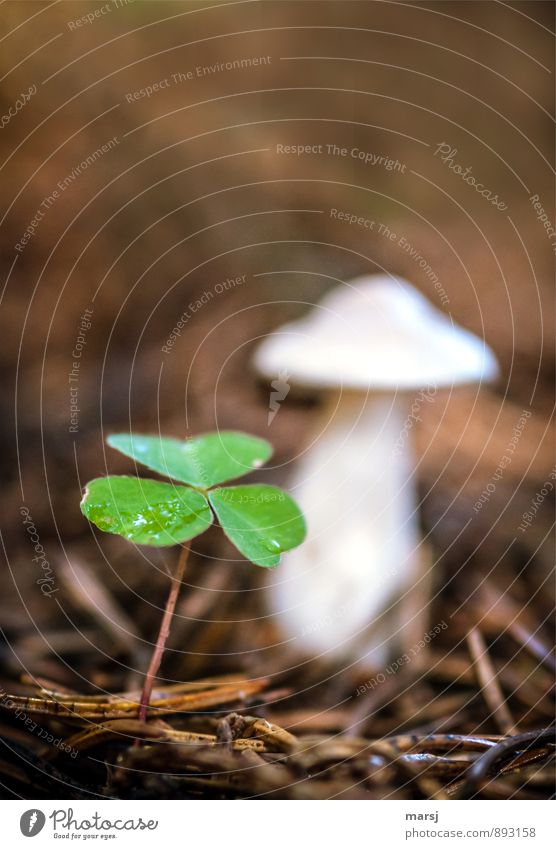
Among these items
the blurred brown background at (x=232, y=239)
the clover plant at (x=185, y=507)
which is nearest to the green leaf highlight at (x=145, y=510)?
the clover plant at (x=185, y=507)

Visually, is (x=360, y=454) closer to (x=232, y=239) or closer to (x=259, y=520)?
(x=259, y=520)

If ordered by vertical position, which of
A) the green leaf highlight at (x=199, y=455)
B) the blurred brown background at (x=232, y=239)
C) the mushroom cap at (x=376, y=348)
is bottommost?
the green leaf highlight at (x=199, y=455)

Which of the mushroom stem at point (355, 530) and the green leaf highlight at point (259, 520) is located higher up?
the mushroom stem at point (355, 530)

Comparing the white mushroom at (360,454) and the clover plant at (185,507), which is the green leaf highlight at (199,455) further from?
the white mushroom at (360,454)

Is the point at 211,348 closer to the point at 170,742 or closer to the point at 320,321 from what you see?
the point at 320,321

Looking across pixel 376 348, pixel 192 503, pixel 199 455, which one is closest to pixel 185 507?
pixel 192 503

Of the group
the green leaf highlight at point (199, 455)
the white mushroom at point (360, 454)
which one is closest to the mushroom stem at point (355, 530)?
the white mushroom at point (360, 454)

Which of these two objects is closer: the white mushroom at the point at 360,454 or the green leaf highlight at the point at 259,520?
the green leaf highlight at the point at 259,520
